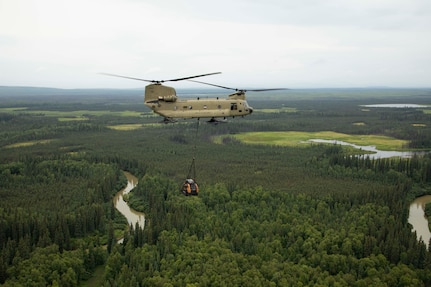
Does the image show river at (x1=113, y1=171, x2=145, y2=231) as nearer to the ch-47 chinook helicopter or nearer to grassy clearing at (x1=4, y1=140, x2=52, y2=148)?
the ch-47 chinook helicopter

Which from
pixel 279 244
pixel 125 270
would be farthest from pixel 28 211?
pixel 279 244

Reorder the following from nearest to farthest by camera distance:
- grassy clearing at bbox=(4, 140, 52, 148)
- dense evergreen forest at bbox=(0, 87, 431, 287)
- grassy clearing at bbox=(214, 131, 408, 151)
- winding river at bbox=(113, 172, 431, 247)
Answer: dense evergreen forest at bbox=(0, 87, 431, 287), winding river at bbox=(113, 172, 431, 247), grassy clearing at bbox=(4, 140, 52, 148), grassy clearing at bbox=(214, 131, 408, 151)

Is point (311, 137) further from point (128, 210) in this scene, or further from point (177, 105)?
point (177, 105)

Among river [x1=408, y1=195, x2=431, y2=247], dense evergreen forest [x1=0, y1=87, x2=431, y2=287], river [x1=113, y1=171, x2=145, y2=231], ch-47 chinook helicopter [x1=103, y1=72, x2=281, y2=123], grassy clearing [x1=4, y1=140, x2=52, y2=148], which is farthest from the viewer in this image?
grassy clearing [x1=4, y1=140, x2=52, y2=148]

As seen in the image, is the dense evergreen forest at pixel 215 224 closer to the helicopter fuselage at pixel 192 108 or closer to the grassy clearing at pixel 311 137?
the helicopter fuselage at pixel 192 108

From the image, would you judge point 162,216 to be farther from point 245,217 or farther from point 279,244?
point 279,244

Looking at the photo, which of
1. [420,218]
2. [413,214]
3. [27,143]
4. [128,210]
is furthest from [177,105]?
[27,143]

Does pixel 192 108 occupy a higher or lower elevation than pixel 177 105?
lower

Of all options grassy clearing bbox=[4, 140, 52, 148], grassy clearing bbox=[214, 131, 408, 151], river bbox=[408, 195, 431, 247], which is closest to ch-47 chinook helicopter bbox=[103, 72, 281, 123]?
river bbox=[408, 195, 431, 247]
